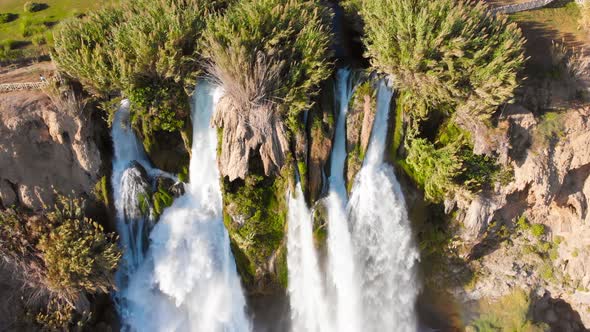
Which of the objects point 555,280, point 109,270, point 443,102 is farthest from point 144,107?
point 555,280

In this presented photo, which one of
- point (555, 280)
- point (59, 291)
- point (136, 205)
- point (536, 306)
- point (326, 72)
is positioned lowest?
point (536, 306)

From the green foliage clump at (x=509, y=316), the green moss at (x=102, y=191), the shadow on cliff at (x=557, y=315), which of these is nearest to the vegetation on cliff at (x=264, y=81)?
the green moss at (x=102, y=191)

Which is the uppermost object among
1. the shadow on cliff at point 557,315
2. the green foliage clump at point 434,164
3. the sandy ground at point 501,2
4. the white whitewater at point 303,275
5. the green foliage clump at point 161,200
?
the sandy ground at point 501,2

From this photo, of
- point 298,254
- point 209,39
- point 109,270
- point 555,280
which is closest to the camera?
point 209,39

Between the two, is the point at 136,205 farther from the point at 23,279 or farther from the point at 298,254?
the point at 298,254

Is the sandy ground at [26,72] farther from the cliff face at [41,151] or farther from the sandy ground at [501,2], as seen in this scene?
the sandy ground at [501,2]
